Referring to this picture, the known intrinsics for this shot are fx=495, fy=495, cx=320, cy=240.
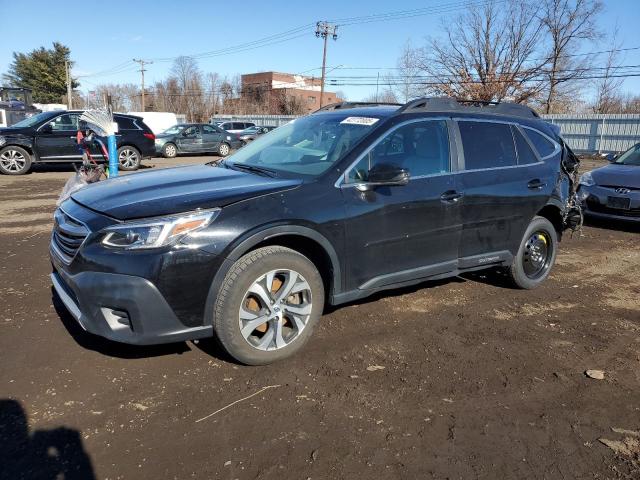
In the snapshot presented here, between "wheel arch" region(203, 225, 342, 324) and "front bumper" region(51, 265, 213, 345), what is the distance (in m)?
0.23

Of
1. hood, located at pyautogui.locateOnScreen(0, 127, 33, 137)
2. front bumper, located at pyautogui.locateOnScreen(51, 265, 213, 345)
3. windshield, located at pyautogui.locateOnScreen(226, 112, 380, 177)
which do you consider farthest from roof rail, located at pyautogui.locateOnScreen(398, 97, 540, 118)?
hood, located at pyautogui.locateOnScreen(0, 127, 33, 137)

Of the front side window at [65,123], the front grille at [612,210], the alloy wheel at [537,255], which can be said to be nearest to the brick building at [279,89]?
the front side window at [65,123]

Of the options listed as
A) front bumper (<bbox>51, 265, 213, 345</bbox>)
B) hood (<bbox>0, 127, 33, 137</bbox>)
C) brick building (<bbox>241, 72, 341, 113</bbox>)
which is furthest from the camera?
brick building (<bbox>241, 72, 341, 113</bbox>)

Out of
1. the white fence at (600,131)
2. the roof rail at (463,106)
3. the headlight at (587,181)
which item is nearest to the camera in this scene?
the roof rail at (463,106)

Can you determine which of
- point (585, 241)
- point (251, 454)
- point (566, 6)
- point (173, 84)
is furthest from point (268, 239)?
point (173, 84)

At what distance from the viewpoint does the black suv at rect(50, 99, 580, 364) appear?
2.99 m

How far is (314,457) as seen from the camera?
99.7 inches

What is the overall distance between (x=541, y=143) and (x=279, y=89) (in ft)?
223

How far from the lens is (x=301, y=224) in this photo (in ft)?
11.1

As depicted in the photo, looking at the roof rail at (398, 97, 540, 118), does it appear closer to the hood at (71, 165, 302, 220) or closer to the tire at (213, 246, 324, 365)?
the hood at (71, 165, 302, 220)

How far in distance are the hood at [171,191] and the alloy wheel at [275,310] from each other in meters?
0.59

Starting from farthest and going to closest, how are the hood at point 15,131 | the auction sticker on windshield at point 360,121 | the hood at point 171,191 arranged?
1. the hood at point 15,131
2. the auction sticker on windshield at point 360,121
3. the hood at point 171,191

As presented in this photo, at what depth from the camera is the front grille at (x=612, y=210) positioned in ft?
26.5

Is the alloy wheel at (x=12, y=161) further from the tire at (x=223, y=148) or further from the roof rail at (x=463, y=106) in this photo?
the roof rail at (x=463, y=106)
